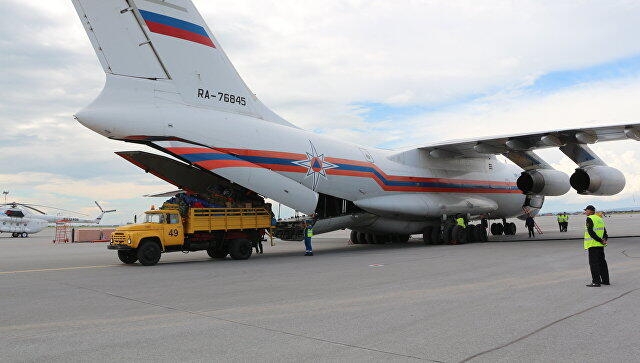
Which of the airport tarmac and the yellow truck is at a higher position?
the yellow truck

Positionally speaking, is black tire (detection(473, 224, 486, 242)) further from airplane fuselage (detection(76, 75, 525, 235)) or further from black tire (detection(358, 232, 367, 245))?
black tire (detection(358, 232, 367, 245))

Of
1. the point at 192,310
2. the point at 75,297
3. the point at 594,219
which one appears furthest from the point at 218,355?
the point at 594,219

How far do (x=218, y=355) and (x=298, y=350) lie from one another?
0.70 m

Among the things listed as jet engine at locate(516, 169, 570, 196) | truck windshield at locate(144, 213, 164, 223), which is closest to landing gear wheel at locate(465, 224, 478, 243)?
jet engine at locate(516, 169, 570, 196)

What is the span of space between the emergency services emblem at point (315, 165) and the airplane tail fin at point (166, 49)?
2.25m

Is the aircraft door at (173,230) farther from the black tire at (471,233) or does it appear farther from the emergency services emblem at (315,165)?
the black tire at (471,233)

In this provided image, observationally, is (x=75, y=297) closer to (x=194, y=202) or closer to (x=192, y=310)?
(x=192, y=310)

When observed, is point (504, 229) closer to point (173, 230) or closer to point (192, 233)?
point (192, 233)

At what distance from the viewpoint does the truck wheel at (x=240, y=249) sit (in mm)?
13898

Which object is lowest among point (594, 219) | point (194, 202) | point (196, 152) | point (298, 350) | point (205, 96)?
point (298, 350)

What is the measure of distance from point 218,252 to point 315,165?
12.4 feet

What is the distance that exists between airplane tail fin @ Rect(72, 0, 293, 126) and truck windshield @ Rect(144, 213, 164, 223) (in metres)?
3.00

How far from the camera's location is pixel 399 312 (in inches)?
240

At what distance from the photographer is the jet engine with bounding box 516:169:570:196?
1945 centimetres
